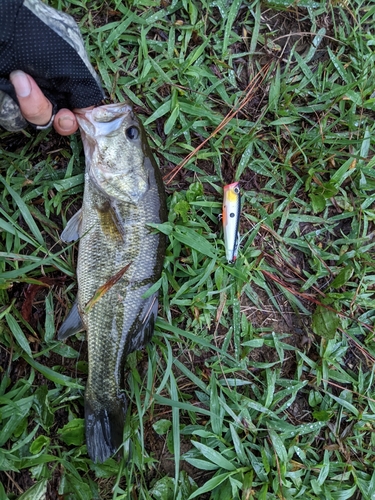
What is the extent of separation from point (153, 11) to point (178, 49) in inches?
13.0

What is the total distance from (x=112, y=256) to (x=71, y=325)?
22.8 inches

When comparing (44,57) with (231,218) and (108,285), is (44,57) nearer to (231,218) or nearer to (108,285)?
(108,285)

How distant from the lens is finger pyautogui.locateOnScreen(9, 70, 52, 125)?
8.69ft


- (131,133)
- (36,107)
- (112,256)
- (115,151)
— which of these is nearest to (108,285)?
(112,256)

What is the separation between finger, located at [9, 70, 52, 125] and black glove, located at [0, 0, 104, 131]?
58 millimetres

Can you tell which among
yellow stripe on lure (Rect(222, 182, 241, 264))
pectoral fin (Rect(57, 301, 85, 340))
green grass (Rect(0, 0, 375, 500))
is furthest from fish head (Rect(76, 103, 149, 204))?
pectoral fin (Rect(57, 301, 85, 340))

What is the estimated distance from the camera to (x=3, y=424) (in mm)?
2904

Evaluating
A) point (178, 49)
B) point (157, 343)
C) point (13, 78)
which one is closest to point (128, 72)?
point (178, 49)

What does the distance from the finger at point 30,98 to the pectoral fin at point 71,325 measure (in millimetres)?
1321

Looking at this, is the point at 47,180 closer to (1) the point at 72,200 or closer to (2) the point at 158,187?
(1) the point at 72,200

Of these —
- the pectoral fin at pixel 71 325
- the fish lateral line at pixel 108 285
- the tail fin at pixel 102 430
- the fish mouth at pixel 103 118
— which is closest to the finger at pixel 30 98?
the fish mouth at pixel 103 118

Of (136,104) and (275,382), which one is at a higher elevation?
(136,104)

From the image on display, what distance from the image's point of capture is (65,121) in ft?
9.65

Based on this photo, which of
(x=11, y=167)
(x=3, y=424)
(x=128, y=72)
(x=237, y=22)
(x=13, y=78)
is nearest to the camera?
(x=13, y=78)
